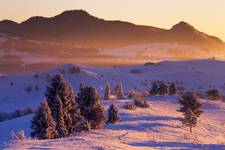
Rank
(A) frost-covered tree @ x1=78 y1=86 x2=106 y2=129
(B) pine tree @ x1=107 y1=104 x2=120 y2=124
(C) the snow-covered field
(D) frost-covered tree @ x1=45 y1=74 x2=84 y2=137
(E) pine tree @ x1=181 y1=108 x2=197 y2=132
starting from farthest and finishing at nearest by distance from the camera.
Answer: (E) pine tree @ x1=181 y1=108 x2=197 y2=132, (B) pine tree @ x1=107 y1=104 x2=120 y2=124, (A) frost-covered tree @ x1=78 y1=86 x2=106 y2=129, (D) frost-covered tree @ x1=45 y1=74 x2=84 y2=137, (C) the snow-covered field

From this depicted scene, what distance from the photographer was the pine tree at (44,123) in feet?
110

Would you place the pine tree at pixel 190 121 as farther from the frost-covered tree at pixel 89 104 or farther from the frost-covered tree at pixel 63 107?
the frost-covered tree at pixel 63 107

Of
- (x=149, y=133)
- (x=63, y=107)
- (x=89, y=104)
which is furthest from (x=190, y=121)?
(x=63, y=107)

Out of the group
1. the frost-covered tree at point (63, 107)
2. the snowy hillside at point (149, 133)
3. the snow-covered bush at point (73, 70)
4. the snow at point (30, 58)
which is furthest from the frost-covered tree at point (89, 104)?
the snow at point (30, 58)

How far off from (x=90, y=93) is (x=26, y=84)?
45.7 m

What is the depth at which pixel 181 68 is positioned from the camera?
125438 millimetres

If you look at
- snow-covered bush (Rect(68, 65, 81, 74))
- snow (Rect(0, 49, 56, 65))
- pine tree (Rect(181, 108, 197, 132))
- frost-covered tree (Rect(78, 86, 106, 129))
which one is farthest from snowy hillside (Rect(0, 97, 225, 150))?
snow (Rect(0, 49, 56, 65))

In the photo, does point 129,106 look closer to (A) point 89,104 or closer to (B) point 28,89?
(A) point 89,104

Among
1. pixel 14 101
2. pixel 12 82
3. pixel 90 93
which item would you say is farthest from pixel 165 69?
pixel 90 93

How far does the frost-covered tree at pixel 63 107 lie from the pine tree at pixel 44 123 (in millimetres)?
1429

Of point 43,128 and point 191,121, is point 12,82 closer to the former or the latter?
point 191,121

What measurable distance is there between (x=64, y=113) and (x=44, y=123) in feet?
10.2

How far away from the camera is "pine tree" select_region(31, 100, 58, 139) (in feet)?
110

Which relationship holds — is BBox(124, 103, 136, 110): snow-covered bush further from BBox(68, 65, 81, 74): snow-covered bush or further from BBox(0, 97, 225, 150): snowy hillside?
BBox(68, 65, 81, 74): snow-covered bush
